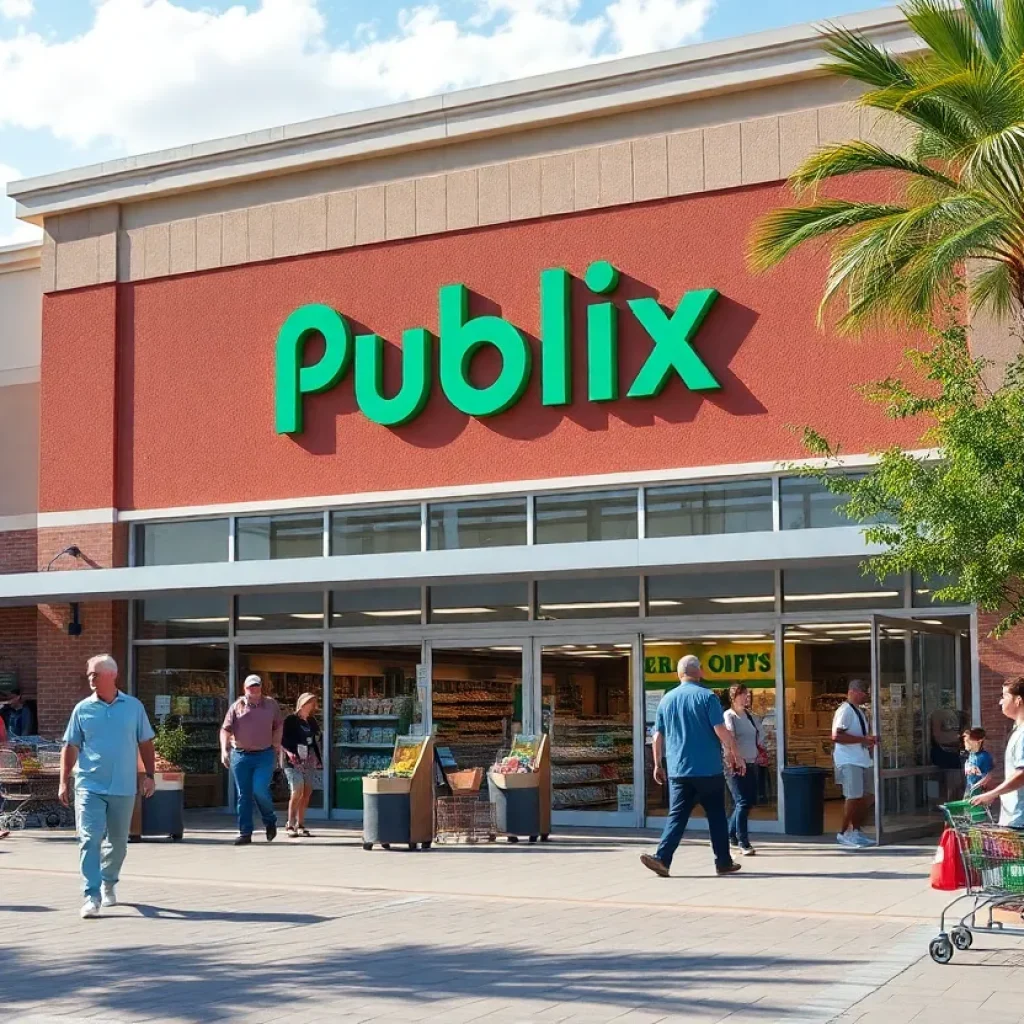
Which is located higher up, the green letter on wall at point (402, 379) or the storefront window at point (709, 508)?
the green letter on wall at point (402, 379)

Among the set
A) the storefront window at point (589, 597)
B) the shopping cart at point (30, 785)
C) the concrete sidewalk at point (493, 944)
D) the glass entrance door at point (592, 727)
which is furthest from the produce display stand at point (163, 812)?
the storefront window at point (589, 597)

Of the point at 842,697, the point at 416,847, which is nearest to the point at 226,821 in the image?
the point at 416,847

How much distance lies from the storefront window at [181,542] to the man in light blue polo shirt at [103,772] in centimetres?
954

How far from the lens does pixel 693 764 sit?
13.5 metres

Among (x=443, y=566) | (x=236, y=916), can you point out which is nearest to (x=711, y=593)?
(x=443, y=566)

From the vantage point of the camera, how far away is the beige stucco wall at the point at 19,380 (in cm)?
2303

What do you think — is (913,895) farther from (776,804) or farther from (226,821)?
(226,821)

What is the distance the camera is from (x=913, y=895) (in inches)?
476

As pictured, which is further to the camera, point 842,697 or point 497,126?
point 497,126

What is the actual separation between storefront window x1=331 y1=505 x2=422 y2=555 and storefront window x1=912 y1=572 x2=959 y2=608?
5913 mm

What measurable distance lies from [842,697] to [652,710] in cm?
221

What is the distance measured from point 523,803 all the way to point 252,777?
2822 mm

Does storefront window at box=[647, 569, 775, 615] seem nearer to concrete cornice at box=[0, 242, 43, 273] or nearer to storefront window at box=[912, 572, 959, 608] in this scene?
storefront window at box=[912, 572, 959, 608]

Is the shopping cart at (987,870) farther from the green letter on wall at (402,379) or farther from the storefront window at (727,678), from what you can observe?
the green letter on wall at (402,379)
